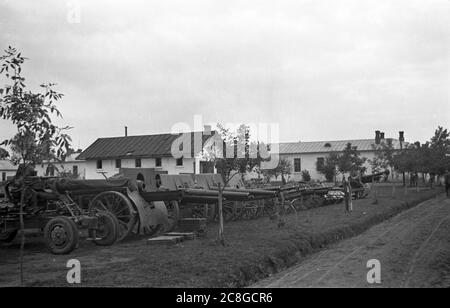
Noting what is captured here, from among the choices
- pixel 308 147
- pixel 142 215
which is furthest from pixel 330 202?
pixel 308 147

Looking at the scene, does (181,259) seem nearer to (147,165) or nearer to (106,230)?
(106,230)

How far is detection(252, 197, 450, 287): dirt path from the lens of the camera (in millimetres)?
8047

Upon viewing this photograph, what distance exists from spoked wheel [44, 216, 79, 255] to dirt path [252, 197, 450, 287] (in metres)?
4.41

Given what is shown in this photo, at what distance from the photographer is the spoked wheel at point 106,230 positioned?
12047 millimetres

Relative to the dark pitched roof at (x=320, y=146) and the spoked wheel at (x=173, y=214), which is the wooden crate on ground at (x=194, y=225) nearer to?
the spoked wheel at (x=173, y=214)

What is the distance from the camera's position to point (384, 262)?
9641 mm

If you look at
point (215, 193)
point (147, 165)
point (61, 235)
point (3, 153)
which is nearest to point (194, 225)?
point (215, 193)

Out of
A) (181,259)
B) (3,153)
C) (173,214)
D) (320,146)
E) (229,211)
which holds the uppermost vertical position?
(320,146)

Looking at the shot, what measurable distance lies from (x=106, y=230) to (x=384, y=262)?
625cm

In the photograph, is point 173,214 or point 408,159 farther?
point 408,159

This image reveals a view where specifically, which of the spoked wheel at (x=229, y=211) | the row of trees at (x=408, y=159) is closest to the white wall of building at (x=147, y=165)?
the row of trees at (x=408, y=159)

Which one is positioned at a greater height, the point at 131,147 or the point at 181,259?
the point at 131,147

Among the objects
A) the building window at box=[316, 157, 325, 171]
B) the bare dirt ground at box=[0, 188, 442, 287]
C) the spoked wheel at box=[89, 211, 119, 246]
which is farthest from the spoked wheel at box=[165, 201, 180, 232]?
the building window at box=[316, 157, 325, 171]
